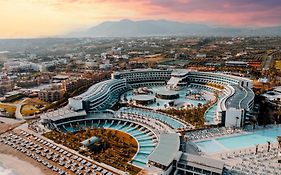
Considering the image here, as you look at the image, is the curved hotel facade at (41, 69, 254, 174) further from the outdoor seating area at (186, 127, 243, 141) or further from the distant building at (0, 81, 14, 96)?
the distant building at (0, 81, 14, 96)

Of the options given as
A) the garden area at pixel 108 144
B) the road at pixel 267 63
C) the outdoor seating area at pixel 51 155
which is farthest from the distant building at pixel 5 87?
the road at pixel 267 63

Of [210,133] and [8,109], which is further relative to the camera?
[8,109]

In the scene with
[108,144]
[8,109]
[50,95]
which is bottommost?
[108,144]

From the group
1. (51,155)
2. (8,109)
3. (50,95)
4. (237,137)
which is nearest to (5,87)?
(50,95)

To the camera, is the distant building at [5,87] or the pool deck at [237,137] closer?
the pool deck at [237,137]

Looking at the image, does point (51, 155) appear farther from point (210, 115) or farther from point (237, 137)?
point (210, 115)

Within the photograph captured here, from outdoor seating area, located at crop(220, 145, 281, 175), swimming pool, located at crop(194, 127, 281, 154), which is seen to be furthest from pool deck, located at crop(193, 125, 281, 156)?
outdoor seating area, located at crop(220, 145, 281, 175)

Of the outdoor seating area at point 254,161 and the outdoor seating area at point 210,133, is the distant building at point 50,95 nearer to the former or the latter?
the outdoor seating area at point 210,133
